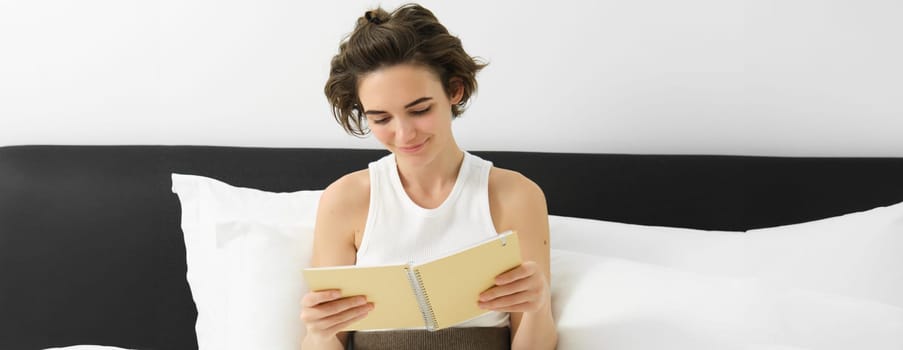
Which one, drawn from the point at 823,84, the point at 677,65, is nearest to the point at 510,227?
the point at 677,65

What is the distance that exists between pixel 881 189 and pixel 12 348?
1.97 meters

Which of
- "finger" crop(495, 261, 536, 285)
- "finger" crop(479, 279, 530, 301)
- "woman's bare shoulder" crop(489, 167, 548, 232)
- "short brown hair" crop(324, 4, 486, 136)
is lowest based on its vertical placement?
"finger" crop(479, 279, 530, 301)

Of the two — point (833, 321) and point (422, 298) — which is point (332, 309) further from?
point (833, 321)

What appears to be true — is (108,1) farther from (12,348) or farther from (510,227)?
(510,227)

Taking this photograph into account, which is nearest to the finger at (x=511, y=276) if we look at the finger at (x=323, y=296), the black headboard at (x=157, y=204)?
the finger at (x=323, y=296)

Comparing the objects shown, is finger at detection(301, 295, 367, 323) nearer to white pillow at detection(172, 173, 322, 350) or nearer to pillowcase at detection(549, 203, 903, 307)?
white pillow at detection(172, 173, 322, 350)

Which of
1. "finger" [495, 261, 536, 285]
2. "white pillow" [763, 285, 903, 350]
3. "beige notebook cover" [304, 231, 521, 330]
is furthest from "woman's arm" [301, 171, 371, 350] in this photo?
"white pillow" [763, 285, 903, 350]

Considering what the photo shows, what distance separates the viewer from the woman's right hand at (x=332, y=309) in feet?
4.00

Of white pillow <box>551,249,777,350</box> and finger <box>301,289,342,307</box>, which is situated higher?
finger <box>301,289,342,307</box>

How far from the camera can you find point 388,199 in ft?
5.06

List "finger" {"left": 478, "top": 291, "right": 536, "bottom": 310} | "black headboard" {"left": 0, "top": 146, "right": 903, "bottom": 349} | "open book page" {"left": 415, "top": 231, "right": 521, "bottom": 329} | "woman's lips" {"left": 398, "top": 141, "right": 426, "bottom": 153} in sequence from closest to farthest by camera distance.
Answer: "open book page" {"left": 415, "top": 231, "right": 521, "bottom": 329} < "finger" {"left": 478, "top": 291, "right": 536, "bottom": 310} < "woman's lips" {"left": 398, "top": 141, "right": 426, "bottom": 153} < "black headboard" {"left": 0, "top": 146, "right": 903, "bottom": 349}

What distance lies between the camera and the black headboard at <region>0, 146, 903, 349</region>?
69.6 inches

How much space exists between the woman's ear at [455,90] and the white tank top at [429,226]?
158 mm

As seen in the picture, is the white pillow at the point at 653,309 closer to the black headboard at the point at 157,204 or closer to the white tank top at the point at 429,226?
the white tank top at the point at 429,226
